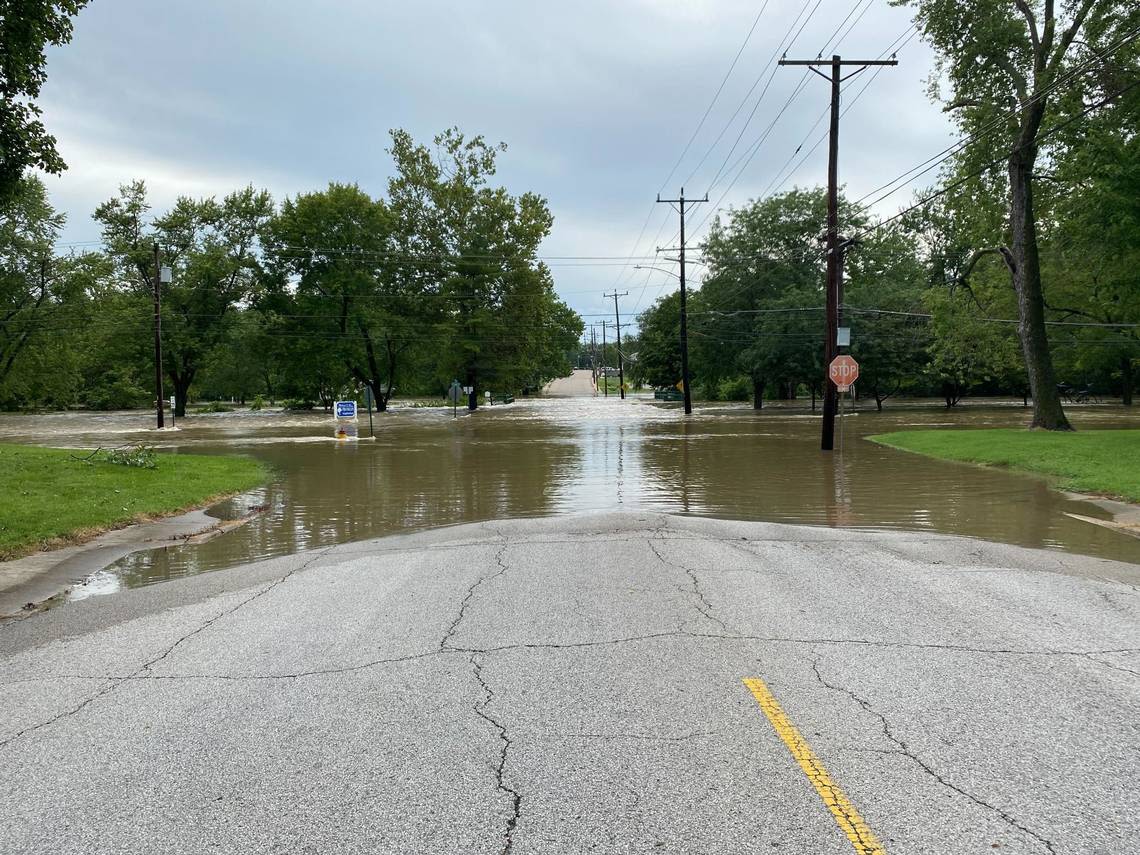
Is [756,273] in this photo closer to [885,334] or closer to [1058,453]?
[885,334]

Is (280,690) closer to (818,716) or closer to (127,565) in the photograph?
(818,716)

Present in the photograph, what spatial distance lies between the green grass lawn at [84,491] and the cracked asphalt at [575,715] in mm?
3946

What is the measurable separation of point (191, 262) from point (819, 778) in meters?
69.3

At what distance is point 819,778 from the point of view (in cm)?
368

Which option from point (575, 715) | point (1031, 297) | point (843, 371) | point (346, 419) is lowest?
point (575, 715)

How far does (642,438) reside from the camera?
107ft

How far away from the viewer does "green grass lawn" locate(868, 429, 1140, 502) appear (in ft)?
51.1

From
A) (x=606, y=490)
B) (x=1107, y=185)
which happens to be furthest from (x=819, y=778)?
(x=1107, y=185)

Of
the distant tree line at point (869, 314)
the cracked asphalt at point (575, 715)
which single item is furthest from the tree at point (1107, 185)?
the cracked asphalt at point (575, 715)

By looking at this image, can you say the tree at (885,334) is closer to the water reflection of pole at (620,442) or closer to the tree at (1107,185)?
the water reflection of pole at (620,442)

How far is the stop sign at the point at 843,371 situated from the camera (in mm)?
23156

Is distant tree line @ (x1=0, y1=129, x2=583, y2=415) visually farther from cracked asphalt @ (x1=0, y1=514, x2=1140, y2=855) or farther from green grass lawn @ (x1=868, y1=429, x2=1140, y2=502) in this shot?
cracked asphalt @ (x1=0, y1=514, x2=1140, y2=855)

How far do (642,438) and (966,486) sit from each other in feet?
54.9

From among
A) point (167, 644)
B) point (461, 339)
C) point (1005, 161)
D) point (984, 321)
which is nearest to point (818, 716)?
point (167, 644)
